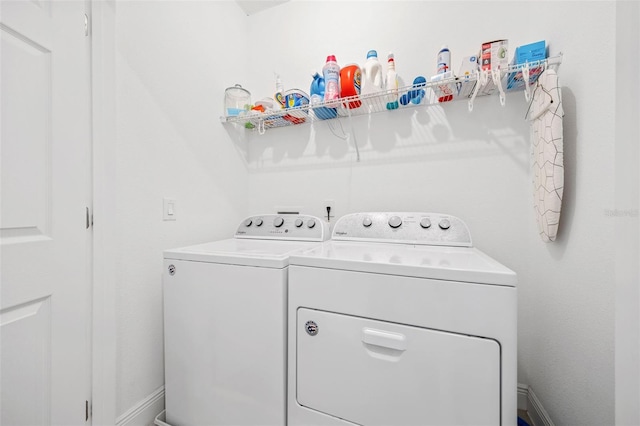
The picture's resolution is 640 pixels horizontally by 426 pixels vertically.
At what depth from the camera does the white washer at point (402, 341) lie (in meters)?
0.74

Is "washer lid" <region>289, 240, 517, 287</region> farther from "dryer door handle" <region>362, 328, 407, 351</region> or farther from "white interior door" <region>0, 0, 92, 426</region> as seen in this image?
"white interior door" <region>0, 0, 92, 426</region>

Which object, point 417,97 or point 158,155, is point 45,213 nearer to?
point 158,155

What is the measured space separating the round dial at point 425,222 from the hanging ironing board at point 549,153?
1.48ft

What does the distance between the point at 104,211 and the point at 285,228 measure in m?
0.84

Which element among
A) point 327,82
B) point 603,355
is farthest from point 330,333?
point 327,82

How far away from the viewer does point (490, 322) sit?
0.74 meters

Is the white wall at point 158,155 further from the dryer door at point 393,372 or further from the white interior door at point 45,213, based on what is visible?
the dryer door at point 393,372

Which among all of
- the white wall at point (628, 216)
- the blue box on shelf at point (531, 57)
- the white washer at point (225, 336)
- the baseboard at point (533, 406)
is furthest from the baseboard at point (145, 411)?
the blue box on shelf at point (531, 57)

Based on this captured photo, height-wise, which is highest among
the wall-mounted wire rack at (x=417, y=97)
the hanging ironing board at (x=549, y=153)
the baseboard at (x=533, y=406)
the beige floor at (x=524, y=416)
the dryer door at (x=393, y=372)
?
the wall-mounted wire rack at (x=417, y=97)

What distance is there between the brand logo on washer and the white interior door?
35.1 inches

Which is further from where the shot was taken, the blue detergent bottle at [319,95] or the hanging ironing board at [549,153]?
the blue detergent bottle at [319,95]

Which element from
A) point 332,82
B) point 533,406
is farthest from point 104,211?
point 533,406

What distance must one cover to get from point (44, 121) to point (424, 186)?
172cm

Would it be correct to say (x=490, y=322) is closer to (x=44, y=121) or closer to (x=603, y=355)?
(x=603, y=355)
